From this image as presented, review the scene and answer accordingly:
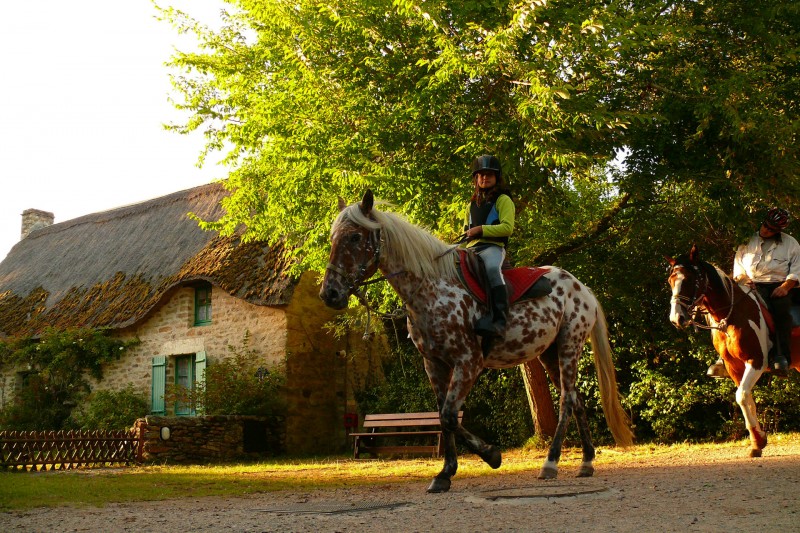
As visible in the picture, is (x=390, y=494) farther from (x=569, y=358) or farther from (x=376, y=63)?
(x=376, y=63)

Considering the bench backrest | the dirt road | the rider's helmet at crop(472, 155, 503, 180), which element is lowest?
the dirt road

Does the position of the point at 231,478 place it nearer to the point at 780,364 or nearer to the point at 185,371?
the point at 780,364

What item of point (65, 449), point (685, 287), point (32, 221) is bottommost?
point (65, 449)


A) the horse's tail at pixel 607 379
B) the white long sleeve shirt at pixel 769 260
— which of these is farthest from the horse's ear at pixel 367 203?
the white long sleeve shirt at pixel 769 260

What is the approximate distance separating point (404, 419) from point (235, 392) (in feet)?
13.9

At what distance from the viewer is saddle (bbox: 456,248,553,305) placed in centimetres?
616

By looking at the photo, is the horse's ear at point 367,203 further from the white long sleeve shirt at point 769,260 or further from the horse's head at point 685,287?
the white long sleeve shirt at point 769,260

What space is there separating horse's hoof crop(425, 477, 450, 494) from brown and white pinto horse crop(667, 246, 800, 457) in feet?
10.7

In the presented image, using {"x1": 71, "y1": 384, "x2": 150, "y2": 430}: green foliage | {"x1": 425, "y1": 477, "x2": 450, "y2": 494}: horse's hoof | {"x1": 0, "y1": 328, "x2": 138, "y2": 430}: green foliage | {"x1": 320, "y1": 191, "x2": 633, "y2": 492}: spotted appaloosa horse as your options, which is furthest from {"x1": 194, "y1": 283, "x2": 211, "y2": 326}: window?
{"x1": 425, "y1": 477, "x2": 450, "y2": 494}: horse's hoof

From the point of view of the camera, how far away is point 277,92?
33.1 feet

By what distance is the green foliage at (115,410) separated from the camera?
53.5 ft

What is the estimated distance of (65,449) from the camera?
41.4ft

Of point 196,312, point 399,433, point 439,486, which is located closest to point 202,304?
point 196,312

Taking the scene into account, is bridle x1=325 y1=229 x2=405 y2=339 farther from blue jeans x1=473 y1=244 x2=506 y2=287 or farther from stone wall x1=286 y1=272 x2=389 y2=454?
stone wall x1=286 y1=272 x2=389 y2=454
